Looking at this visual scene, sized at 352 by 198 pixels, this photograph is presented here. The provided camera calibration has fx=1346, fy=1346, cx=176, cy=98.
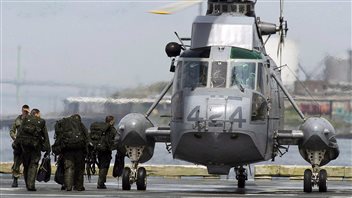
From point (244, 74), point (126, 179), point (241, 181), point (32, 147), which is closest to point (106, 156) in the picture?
point (126, 179)

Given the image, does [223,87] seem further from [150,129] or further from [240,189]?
[240,189]

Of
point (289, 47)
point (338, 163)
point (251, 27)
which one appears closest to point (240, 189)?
point (251, 27)

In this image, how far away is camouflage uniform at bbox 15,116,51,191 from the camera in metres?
30.5

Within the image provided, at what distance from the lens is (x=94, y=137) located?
1257 inches

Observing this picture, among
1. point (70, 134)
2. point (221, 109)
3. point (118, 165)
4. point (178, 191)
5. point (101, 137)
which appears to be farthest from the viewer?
point (118, 165)

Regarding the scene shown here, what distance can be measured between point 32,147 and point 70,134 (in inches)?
44.6

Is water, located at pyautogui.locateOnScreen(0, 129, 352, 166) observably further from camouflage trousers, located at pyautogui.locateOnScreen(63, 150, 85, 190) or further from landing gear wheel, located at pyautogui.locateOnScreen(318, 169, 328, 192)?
camouflage trousers, located at pyautogui.locateOnScreen(63, 150, 85, 190)

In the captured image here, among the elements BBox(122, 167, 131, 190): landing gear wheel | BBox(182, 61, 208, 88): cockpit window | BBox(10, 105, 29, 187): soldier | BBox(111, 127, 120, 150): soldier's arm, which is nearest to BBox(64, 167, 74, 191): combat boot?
BBox(122, 167, 131, 190): landing gear wheel

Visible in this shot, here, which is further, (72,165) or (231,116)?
(72,165)

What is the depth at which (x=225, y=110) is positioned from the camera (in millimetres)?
29172

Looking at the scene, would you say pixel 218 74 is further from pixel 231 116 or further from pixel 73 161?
pixel 73 161

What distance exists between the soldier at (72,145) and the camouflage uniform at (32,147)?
17.2 inches

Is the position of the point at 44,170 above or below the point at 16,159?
below

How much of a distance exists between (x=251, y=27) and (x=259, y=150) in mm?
3123
